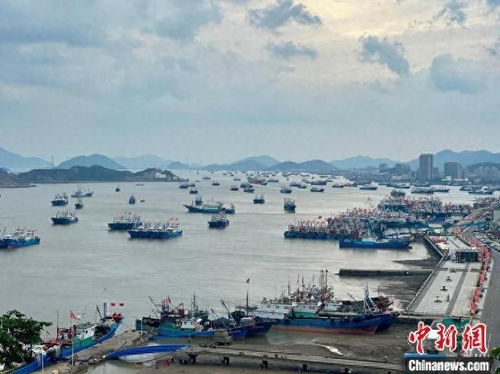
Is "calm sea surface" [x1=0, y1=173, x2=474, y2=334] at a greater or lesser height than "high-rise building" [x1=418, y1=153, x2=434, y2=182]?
lesser

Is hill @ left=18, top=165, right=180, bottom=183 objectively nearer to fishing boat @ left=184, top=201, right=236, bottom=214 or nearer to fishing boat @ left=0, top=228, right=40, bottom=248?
fishing boat @ left=184, top=201, right=236, bottom=214

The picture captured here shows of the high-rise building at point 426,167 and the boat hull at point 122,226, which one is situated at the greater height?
the high-rise building at point 426,167

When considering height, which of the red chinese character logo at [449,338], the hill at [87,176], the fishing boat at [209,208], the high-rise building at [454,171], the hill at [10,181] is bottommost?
the red chinese character logo at [449,338]

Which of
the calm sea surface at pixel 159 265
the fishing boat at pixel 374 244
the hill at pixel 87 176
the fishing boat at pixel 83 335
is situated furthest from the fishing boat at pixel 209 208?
the hill at pixel 87 176

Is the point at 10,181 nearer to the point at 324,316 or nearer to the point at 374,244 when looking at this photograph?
the point at 374,244

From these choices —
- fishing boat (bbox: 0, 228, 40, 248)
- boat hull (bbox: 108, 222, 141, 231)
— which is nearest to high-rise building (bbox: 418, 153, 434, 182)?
boat hull (bbox: 108, 222, 141, 231)

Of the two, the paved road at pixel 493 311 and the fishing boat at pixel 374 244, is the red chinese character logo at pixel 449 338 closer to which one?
the paved road at pixel 493 311
